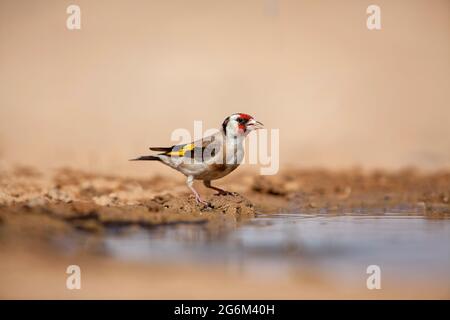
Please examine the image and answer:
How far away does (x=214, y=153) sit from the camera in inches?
271

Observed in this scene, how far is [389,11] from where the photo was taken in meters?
13.8

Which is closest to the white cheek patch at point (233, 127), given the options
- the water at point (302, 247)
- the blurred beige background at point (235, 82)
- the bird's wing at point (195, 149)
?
the bird's wing at point (195, 149)

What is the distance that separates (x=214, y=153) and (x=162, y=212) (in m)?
0.79

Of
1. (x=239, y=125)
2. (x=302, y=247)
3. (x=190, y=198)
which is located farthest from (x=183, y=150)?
(x=302, y=247)

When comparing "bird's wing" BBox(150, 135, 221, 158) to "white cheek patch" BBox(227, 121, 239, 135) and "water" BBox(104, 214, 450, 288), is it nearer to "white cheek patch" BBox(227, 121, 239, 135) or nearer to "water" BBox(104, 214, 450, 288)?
"white cheek patch" BBox(227, 121, 239, 135)

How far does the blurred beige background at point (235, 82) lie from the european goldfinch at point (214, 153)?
289 centimetres

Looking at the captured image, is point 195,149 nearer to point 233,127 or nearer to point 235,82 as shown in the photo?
point 233,127

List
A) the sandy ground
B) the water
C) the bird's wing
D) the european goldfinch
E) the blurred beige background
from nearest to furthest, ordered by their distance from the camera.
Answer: the sandy ground < the water < the european goldfinch < the bird's wing < the blurred beige background

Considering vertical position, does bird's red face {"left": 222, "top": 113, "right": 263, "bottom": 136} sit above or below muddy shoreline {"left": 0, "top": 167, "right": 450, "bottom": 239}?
above

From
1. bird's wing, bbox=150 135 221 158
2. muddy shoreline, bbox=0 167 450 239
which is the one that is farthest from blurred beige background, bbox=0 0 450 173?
bird's wing, bbox=150 135 221 158

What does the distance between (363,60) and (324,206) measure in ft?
19.1

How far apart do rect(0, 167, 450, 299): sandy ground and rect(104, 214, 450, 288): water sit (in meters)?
0.17

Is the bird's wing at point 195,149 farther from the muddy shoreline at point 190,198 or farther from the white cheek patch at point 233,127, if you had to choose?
the muddy shoreline at point 190,198

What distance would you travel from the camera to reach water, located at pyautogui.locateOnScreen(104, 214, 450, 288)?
4852 mm
